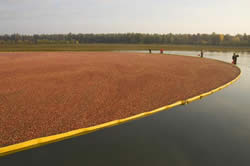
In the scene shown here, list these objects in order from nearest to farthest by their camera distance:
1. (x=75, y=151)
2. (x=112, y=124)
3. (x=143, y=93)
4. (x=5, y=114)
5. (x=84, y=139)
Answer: (x=75, y=151) → (x=84, y=139) → (x=112, y=124) → (x=5, y=114) → (x=143, y=93)

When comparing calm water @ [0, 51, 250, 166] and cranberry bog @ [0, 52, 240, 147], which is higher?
cranberry bog @ [0, 52, 240, 147]

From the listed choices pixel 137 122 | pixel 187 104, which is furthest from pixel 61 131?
pixel 187 104

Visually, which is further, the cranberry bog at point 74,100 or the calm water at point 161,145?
the cranberry bog at point 74,100

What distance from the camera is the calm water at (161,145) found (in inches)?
168

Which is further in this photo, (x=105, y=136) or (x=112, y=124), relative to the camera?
(x=112, y=124)

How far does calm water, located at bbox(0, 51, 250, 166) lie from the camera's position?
4273 millimetres

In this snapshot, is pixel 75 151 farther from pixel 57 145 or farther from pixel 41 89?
pixel 41 89

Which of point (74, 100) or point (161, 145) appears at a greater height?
point (74, 100)

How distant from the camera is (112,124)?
6.07m

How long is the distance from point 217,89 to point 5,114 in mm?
12041

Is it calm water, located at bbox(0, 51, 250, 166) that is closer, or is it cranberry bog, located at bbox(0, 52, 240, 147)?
calm water, located at bbox(0, 51, 250, 166)

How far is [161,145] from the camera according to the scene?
490cm

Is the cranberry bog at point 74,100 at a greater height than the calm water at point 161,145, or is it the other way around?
the cranberry bog at point 74,100

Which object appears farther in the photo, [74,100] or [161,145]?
[74,100]
